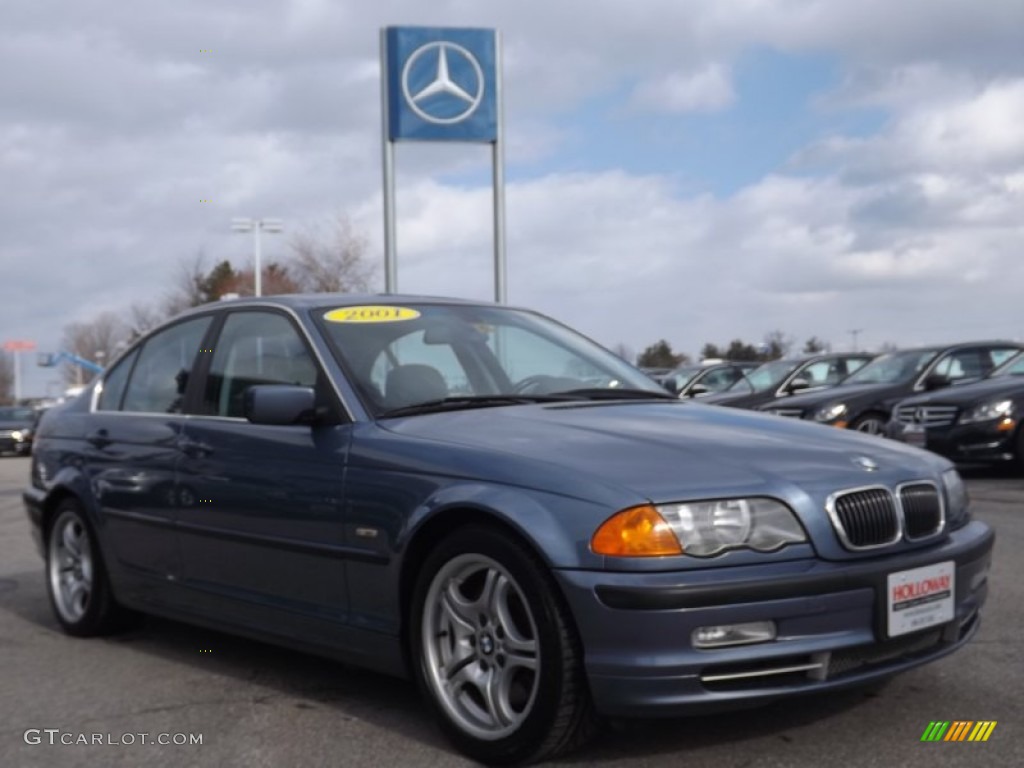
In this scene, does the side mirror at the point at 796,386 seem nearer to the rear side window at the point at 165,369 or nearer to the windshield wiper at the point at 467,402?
the rear side window at the point at 165,369

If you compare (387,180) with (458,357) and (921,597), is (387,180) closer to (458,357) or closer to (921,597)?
(458,357)

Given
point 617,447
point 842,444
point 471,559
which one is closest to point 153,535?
point 471,559

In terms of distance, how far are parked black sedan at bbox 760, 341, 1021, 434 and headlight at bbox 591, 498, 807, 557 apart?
36.0 feet

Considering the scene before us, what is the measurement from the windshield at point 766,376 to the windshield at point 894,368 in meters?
2.55

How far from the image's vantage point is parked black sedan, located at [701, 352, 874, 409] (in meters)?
18.5

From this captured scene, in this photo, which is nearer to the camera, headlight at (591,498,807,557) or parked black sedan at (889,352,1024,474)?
headlight at (591,498,807,557)

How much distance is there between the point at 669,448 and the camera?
157 inches

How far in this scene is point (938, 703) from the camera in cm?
441

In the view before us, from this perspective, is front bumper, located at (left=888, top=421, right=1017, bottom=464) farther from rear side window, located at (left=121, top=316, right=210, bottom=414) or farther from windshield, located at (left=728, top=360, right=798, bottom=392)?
rear side window, located at (left=121, top=316, right=210, bottom=414)

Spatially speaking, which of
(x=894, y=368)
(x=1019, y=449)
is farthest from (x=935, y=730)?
(x=894, y=368)

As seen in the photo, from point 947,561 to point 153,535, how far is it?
3.20 metres

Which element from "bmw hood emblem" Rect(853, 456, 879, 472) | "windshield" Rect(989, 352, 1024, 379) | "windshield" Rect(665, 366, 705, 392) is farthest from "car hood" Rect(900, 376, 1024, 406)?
"windshield" Rect(665, 366, 705, 392)

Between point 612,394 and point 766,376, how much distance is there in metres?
15.0

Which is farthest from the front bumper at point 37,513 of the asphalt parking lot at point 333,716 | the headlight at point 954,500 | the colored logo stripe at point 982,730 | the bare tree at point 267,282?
the bare tree at point 267,282
